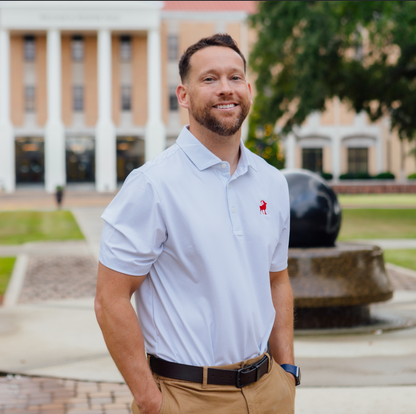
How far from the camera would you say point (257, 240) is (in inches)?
86.6

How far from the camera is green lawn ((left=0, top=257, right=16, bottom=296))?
390 inches

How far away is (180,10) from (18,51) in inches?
538

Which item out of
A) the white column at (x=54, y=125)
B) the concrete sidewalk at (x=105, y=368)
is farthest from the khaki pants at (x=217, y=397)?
the white column at (x=54, y=125)

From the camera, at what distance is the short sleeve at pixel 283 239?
2430 millimetres

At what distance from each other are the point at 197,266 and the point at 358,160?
186ft

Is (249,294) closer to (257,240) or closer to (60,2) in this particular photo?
(257,240)

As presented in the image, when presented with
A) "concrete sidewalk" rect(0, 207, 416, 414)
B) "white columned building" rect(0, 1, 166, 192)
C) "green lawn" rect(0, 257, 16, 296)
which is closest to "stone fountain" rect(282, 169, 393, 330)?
"concrete sidewalk" rect(0, 207, 416, 414)

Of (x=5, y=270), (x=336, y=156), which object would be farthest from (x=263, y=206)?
(x=336, y=156)

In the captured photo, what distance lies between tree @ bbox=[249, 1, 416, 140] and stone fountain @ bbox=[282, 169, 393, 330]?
1472 centimetres

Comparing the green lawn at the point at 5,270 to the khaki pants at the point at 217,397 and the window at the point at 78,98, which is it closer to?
the khaki pants at the point at 217,397

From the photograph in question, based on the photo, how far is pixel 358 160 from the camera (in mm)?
56938

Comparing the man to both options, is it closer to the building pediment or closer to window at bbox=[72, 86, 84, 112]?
the building pediment

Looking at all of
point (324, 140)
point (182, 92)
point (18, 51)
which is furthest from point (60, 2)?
point (182, 92)

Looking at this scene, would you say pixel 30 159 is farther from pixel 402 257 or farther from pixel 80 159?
pixel 402 257
